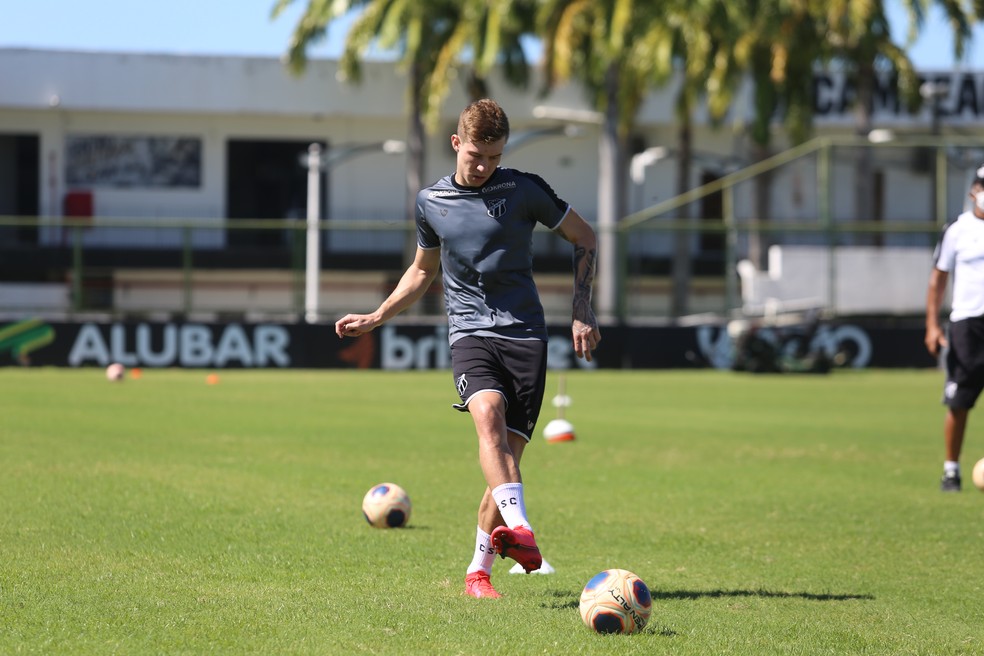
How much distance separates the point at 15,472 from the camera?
11008mm

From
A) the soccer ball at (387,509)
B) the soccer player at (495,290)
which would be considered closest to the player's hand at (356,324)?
the soccer player at (495,290)

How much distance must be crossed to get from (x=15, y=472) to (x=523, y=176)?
5905 millimetres

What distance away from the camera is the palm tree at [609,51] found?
3681 centimetres

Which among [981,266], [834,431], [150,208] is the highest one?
[150,208]

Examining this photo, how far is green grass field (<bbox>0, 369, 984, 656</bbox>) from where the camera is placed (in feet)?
19.2

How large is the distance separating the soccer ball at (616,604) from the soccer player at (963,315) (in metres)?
5.39

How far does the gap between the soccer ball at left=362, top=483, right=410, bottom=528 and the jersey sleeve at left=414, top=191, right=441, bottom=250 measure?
7.80 ft

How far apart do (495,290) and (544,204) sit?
0.45m

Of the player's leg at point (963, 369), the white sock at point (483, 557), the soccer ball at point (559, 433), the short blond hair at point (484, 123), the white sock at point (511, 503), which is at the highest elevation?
the short blond hair at point (484, 123)

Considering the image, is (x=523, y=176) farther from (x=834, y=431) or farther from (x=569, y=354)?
(x=569, y=354)

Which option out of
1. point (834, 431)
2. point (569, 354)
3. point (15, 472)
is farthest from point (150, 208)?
point (15, 472)

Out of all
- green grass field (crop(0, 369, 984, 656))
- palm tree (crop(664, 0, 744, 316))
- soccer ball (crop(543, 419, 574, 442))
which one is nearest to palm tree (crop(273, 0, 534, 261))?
palm tree (crop(664, 0, 744, 316))

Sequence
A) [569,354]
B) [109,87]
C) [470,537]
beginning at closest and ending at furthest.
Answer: [470,537]
[569,354]
[109,87]

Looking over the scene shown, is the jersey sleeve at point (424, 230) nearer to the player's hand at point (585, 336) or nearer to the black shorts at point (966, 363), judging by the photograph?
the player's hand at point (585, 336)
